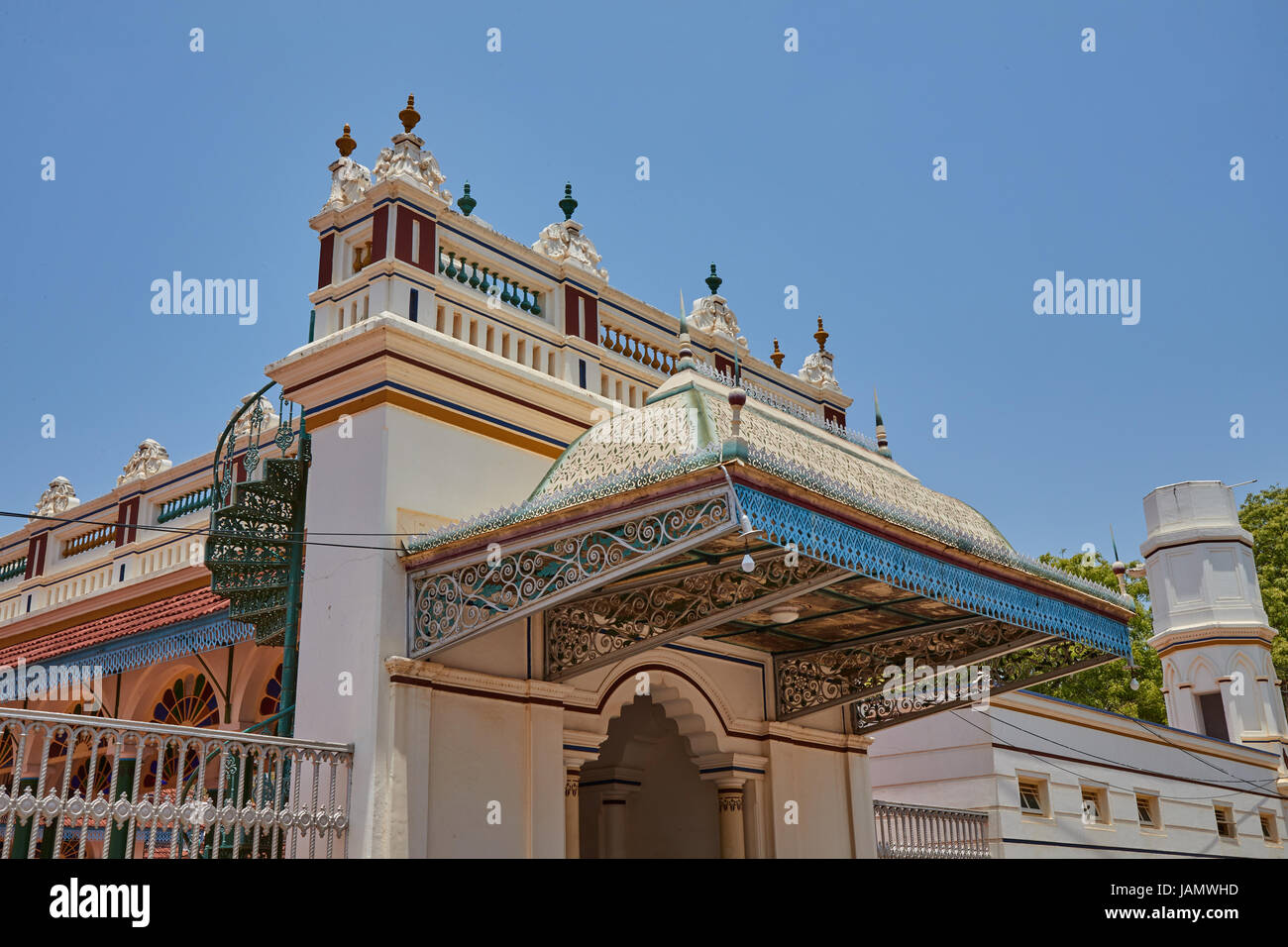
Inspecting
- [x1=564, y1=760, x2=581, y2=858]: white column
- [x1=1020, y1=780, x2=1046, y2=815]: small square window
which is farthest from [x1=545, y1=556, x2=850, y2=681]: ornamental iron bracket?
[x1=1020, y1=780, x2=1046, y2=815]: small square window

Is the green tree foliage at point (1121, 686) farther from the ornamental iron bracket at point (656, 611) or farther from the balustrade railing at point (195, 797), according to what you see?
the balustrade railing at point (195, 797)

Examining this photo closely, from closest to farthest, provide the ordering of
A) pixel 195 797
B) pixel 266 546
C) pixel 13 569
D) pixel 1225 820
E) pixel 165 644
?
pixel 195 797, pixel 266 546, pixel 165 644, pixel 13 569, pixel 1225 820

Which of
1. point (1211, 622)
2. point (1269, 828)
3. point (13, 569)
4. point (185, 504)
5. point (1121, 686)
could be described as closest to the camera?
point (185, 504)

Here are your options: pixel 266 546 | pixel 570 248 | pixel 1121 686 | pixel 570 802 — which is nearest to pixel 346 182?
pixel 570 248

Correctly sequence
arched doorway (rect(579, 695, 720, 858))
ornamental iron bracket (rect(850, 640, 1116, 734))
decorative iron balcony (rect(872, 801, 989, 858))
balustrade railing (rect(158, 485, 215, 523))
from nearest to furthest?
ornamental iron bracket (rect(850, 640, 1116, 734)) → arched doorway (rect(579, 695, 720, 858)) → decorative iron balcony (rect(872, 801, 989, 858)) → balustrade railing (rect(158, 485, 215, 523))

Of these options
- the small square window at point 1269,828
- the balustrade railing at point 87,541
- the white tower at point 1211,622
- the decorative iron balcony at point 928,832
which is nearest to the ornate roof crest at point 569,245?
the decorative iron balcony at point 928,832

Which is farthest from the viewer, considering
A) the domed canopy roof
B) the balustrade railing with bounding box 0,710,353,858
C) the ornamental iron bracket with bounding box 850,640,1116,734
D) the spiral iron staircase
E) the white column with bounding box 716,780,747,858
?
the ornamental iron bracket with bounding box 850,640,1116,734

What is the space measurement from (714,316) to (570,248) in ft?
7.16

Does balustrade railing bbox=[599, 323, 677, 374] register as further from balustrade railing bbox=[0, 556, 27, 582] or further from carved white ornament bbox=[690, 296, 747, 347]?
balustrade railing bbox=[0, 556, 27, 582]

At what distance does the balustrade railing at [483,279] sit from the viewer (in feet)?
32.3

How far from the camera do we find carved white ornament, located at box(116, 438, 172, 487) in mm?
15055

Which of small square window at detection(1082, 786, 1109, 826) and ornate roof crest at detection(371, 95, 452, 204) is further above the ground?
ornate roof crest at detection(371, 95, 452, 204)

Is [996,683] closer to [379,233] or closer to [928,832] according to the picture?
[928,832]

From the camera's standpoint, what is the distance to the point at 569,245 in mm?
11023
